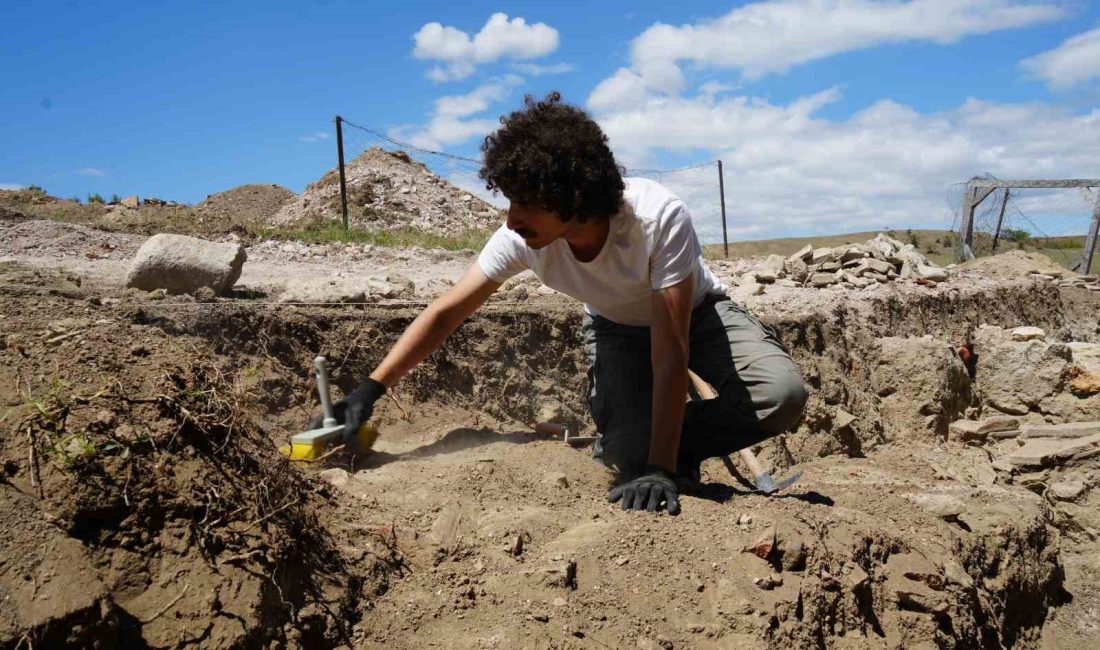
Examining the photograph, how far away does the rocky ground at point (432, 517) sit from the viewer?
1922mm

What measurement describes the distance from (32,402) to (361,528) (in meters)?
0.89

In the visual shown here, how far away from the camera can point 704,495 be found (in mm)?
2957

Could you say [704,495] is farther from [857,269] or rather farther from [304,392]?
[857,269]

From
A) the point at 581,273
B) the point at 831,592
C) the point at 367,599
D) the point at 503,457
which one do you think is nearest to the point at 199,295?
the point at 503,457

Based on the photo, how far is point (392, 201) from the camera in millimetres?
14414

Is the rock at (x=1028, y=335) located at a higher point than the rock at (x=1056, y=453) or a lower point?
higher

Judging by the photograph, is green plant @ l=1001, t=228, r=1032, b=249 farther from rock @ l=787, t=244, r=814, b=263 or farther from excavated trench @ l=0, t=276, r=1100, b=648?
excavated trench @ l=0, t=276, r=1100, b=648

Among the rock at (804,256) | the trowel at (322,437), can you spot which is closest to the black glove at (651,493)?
the trowel at (322,437)

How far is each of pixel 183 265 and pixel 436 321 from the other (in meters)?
2.98

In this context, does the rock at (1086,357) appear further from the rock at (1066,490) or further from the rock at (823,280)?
the rock at (1066,490)

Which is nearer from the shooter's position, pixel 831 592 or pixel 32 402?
pixel 32 402

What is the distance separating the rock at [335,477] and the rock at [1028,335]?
19.9ft

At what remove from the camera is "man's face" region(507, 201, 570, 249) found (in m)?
2.57

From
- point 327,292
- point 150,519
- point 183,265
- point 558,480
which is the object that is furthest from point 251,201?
point 150,519
